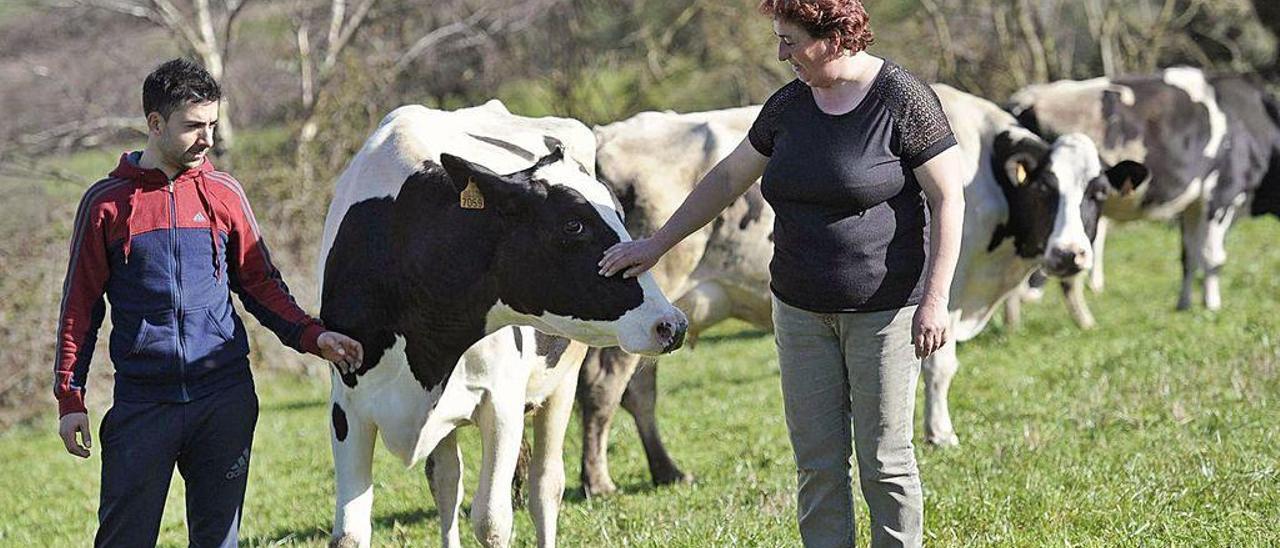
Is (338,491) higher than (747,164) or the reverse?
the reverse

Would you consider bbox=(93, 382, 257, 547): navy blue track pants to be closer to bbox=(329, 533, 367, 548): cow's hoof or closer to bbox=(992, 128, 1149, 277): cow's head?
bbox=(329, 533, 367, 548): cow's hoof

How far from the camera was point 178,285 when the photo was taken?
14.4 feet

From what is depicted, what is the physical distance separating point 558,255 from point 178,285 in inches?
47.1

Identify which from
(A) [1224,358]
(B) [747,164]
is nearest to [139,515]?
(B) [747,164]

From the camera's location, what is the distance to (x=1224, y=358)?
9.52 metres

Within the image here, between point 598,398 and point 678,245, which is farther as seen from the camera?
point 598,398

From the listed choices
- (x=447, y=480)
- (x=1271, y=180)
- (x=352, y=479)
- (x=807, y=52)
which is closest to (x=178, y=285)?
(x=352, y=479)

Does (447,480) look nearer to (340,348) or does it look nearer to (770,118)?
(340,348)

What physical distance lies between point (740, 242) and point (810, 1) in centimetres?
346

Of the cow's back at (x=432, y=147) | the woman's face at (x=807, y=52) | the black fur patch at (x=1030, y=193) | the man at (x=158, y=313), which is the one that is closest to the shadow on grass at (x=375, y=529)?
the cow's back at (x=432, y=147)

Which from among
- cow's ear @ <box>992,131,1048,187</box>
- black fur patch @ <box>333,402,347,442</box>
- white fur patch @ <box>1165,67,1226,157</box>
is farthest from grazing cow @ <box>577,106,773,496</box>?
white fur patch @ <box>1165,67,1226,157</box>

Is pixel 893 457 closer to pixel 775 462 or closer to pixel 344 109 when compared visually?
pixel 775 462

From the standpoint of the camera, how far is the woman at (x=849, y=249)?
168 inches

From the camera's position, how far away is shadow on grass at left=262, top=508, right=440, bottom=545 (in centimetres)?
689
